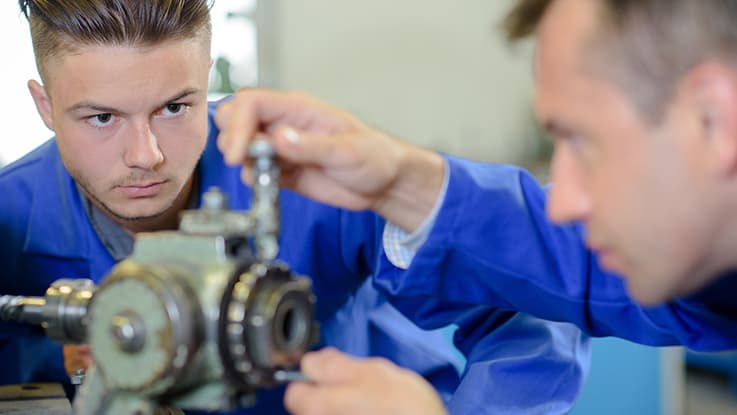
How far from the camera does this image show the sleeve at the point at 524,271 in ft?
3.10

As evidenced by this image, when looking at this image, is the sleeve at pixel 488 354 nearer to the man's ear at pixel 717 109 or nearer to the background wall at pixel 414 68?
the man's ear at pixel 717 109

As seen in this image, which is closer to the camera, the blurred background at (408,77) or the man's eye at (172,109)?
the man's eye at (172,109)

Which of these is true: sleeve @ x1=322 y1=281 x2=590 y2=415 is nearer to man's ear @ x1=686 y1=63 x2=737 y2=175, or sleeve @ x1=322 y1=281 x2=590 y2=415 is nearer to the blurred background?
man's ear @ x1=686 y1=63 x2=737 y2=175

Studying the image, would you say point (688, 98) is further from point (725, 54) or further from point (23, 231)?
point (23, 231)

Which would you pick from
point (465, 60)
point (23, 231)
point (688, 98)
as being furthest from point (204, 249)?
point (465, 60)

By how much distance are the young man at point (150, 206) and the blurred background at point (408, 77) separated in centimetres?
103

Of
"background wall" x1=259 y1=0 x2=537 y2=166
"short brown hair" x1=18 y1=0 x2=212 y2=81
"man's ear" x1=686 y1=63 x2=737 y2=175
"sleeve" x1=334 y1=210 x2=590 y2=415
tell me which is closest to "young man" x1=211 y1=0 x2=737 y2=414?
"man's ear" x1=686 y1=63 x2=737 y2=175

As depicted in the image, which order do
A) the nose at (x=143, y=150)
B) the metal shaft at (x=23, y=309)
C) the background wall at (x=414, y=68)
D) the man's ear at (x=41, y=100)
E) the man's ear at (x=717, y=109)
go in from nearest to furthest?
the man's ear at (x=717, y=109), the metal shaft at (x=23, y=309), the nose at (x=143, y=150), the man's ear at (x=41, y=100), the background wall at (x=414, y=68)

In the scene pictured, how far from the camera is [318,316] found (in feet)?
4.01

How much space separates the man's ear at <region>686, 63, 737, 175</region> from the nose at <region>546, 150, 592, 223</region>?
107 mm

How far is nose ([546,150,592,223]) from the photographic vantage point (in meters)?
0.70

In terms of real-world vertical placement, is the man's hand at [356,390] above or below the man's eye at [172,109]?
below

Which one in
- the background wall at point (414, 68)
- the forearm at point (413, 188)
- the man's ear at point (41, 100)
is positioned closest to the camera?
the forearm at point (413, 188)

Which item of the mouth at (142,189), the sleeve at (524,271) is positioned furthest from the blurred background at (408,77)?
the mouth at (142,189)
